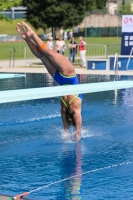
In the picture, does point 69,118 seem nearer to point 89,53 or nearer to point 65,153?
point 65,153

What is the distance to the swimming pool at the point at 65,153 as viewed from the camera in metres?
7.93

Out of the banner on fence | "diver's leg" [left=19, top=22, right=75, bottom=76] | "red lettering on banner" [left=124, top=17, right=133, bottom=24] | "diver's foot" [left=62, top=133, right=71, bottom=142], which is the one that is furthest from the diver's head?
the banner on fence

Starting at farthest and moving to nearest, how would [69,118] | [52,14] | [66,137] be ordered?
[52,14], [66,137], [69,118]

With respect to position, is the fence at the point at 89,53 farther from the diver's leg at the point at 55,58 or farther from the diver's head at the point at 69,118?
the diver's leg at the point at 55,58

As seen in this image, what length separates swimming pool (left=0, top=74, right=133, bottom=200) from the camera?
26.0ft

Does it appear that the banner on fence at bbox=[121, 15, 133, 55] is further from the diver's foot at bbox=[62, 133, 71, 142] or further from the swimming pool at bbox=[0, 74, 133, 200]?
the diver's foot at bbox=[62, 133, 71, 142]

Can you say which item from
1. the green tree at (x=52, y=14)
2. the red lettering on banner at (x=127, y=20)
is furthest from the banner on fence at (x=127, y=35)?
the green tree at (x=52, y=14)

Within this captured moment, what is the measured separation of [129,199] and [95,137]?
13.6ft

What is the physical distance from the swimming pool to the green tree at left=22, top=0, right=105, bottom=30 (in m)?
66.7

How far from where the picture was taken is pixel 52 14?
82.1 m

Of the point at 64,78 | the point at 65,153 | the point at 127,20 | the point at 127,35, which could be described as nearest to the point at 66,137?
the point at 64,78

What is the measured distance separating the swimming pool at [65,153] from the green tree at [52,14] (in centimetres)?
6671

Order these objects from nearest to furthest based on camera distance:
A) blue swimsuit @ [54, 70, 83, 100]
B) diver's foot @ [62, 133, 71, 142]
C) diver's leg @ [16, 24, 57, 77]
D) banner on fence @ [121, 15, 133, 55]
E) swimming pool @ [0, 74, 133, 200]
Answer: swimming pool @ [0, 74, 133, 200] < diver's leg @ [16, 24, 57, 77] < blue swimsuit @ [54, 70, 83, 100] < diver's foot @ [62, 133, 71, 142] < banner on fence @ [121, 15, 133, 55]

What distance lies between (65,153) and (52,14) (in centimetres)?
7303
